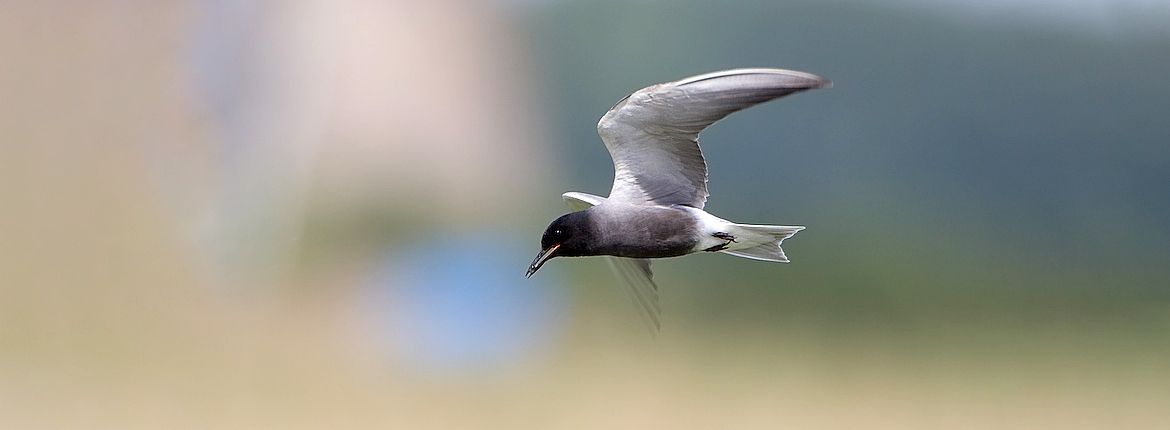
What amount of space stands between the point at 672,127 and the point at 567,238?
0.15m

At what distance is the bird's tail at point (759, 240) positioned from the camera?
3.33ft

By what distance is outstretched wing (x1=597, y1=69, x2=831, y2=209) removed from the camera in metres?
0.95

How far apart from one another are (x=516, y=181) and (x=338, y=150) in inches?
30.8

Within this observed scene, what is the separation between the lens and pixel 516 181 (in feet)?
17.2

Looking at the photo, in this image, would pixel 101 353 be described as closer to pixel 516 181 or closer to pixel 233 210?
pixel 233 210

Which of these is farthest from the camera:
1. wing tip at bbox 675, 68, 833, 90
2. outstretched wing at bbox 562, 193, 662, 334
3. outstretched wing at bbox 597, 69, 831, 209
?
outstretched wing at bbox 562, 193, 662, 334

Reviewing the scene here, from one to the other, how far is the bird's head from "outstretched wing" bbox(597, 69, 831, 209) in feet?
0.33

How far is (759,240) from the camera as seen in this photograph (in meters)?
1.05

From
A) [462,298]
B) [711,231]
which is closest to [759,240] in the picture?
[711,231]

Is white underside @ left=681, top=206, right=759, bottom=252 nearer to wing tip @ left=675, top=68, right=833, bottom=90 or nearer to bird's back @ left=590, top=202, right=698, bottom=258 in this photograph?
bird's back @ left=590, top=202, right=698, bottom=258

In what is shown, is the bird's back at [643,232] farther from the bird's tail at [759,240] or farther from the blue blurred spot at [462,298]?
the blue blurred spot at [462,298]

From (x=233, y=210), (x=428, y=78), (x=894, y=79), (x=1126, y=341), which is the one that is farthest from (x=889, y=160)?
(x=233, y=210)

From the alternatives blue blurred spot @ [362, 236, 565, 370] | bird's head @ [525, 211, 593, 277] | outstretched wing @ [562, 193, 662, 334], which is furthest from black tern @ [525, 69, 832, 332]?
blue blurred spot @ [362, 236, 565, 370]

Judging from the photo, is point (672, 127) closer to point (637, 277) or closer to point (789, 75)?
point (789, 75)
